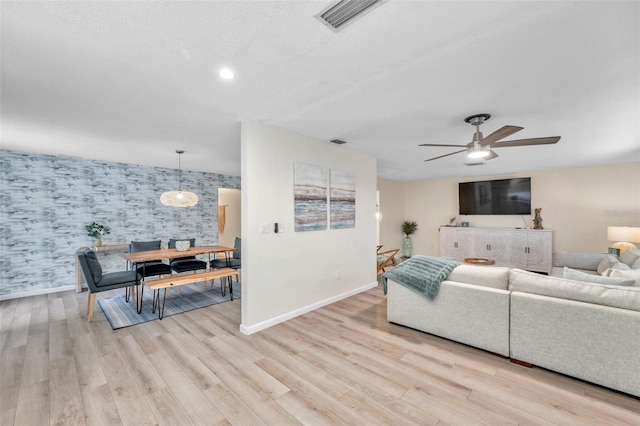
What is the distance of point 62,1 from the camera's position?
52.7 inches

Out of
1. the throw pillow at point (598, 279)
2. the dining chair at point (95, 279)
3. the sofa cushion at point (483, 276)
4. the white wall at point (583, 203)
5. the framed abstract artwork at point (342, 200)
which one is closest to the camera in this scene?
the throw pillow at point (598, 279)

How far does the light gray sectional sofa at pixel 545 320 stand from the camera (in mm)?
1986

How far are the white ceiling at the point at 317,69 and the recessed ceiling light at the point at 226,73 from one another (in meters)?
0.05

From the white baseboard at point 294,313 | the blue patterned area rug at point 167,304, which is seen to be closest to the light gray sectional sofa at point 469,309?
the white baseboard at point 294,313

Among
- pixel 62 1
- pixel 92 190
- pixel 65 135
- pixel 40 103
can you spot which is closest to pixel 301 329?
pixel 62 1

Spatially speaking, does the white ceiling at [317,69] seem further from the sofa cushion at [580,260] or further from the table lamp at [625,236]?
the sofa cushion at [580,260]

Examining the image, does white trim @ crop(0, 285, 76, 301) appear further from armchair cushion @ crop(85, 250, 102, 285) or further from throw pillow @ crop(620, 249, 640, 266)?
throw pillow @ crop(620, 249, 640, 266)

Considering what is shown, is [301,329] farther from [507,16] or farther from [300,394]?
[507,16]

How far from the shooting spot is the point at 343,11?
141 centimetres

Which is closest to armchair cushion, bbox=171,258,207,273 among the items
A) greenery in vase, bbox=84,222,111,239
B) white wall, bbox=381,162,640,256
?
greenery in vase, bbox=84,222,111,239

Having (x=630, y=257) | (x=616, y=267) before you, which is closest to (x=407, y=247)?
(x=630, y=257)

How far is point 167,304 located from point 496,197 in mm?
7682

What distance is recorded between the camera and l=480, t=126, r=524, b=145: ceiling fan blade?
2.38 meters

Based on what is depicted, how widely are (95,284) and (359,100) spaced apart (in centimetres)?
400
